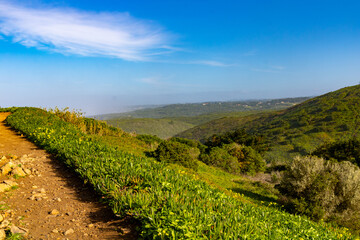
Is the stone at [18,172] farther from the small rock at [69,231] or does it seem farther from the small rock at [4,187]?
the small rock at [69,231]

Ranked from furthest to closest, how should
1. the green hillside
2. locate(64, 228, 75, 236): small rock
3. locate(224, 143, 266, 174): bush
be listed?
the green hillside < locate(224, 143, 266, 174): bush < locate(64, 228, 75, 236): small rock

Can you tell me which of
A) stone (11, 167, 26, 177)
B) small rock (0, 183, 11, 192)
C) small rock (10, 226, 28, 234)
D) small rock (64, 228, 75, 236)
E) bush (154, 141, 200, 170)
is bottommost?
bush (154, 141, 200, 170)

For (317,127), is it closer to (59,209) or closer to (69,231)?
(59,209)

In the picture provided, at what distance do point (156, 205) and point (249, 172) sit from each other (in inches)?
846

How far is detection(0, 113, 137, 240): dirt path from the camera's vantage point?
3.81 metres

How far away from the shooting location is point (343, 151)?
21000 millimetres

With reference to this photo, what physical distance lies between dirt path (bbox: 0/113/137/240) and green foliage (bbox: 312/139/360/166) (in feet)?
68.8

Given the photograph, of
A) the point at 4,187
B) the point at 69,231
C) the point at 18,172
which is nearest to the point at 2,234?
the point at 69,231

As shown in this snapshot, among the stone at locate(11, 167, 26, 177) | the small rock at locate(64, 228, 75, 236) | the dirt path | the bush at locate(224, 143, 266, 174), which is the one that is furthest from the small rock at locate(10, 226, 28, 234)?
the bush at locate(224, 143, 266, 174)

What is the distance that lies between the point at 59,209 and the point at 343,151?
2451 centimetres

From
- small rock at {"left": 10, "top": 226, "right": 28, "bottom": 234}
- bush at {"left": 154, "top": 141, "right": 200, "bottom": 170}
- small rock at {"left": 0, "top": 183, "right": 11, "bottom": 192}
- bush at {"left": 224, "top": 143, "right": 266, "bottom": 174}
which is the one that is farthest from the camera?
bush at {"left": 224, "top": 143, "right": 266, "bottom": 174}

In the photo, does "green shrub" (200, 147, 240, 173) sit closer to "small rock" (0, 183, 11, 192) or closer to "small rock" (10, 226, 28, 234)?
"small rock" (0, 183, 11, 192)

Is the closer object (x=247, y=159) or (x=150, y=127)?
(x=247, y=159)

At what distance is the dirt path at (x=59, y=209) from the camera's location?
3.81 meters
